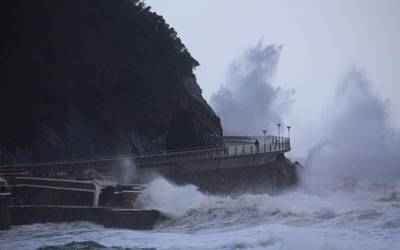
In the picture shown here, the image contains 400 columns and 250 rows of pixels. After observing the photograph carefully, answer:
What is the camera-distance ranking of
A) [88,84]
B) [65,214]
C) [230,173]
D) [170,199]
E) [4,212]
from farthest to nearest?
[88,84]
[230,173]
[170,199]
[65,214]
[4,212]

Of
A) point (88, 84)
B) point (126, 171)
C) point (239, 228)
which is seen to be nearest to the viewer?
point (239, 228)

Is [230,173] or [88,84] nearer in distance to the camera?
[230,173]

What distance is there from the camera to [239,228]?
22.3 m

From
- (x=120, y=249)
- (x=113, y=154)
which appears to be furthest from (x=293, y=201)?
(x=113, y=154)

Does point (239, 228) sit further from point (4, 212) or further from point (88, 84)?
point (88, 84)

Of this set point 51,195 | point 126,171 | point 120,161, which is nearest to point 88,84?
point 120,161

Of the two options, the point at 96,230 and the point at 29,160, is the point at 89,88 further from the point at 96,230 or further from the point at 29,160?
the point at 96,230

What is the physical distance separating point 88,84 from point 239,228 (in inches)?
1054

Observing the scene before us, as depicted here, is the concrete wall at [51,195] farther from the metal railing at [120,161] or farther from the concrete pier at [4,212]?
the metal railing at [120,161]

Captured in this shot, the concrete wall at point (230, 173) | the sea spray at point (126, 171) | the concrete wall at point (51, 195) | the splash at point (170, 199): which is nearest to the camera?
the splash at point (170, 199)

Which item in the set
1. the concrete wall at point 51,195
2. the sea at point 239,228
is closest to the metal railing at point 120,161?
the concrete wall at point 51,195

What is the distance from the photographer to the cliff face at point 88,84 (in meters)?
39.7

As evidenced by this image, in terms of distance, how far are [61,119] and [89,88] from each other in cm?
594

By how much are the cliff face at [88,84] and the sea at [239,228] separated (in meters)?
13.5
